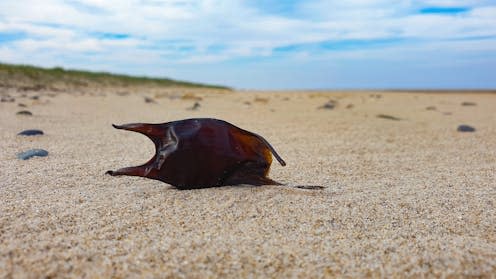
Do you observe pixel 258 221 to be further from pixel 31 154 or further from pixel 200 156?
pixel 31 154

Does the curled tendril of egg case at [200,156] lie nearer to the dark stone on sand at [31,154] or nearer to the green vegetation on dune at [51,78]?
the dark stone on sand at [31,154]

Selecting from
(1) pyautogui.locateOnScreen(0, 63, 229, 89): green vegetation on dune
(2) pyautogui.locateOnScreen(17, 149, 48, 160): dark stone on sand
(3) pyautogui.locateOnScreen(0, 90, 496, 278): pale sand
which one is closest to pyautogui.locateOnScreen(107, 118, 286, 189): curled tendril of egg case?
(3) pyautogui.locateOnScreen(0, 90, 496, 278): pale sand

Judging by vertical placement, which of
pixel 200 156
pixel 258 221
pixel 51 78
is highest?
pixel 51 78

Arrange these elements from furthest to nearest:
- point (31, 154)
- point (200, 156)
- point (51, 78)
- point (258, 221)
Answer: point (51, 78) → point (31, 154) → point (200, 156) → point (258, 221)

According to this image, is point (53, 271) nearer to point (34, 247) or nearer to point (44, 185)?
point (34, 247)

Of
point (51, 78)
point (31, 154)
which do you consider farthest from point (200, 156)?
point (51, 78)

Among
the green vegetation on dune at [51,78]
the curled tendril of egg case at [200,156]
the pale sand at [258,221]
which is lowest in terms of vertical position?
the pale sand at [258,221]

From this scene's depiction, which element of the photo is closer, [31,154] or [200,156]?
[200,156]

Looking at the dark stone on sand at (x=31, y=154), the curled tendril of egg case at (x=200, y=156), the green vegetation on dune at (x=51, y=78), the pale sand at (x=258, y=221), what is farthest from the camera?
the green vegetation on dune at (x=51, y=78)

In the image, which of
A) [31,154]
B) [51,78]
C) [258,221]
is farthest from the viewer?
[51,78]

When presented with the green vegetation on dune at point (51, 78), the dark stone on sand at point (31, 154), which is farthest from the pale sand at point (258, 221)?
the green vegetation on dune at point (51, 78)

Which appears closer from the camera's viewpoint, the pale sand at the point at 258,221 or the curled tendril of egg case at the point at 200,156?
the pale sand at the point at 258,221

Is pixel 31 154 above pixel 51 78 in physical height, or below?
below

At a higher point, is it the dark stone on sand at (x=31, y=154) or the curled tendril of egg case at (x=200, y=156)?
the curled tendril of egg case at (x=200, y=156)
